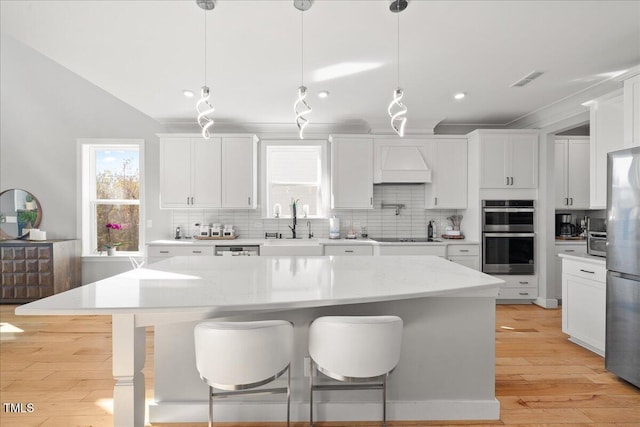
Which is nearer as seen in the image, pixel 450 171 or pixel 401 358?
pixel 401 358

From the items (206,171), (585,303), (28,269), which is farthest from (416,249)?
(28,269)

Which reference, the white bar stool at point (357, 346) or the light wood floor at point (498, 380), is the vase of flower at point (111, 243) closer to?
the light wood floor at point (498, 380)

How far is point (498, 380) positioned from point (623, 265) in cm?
127

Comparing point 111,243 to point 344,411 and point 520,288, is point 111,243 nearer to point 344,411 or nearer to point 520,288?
point 344,411

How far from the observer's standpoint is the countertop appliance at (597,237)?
3.27 metres

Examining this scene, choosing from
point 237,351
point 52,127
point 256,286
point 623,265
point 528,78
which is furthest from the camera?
point 52,127

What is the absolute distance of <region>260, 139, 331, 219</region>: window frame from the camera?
5.17 metres

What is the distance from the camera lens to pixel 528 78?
3520 millimetres

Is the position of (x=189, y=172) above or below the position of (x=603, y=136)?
below

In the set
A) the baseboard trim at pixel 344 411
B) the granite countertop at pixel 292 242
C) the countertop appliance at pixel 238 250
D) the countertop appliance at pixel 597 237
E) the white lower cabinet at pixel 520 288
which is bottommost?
the baseboard trim at pixel 344 411

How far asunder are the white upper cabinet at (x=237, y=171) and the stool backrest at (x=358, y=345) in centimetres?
344

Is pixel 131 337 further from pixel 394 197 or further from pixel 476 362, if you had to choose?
pixel 394 197

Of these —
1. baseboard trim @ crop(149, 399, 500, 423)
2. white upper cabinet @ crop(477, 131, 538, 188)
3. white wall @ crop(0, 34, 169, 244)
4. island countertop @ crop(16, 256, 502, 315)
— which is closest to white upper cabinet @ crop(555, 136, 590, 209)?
white upper cabinet @ crop(477, 131, 538, 188)

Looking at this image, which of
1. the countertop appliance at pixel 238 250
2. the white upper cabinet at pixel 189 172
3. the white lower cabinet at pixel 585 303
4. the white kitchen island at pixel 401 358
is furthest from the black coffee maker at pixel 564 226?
the white upper cabinet at pixel 189 172
